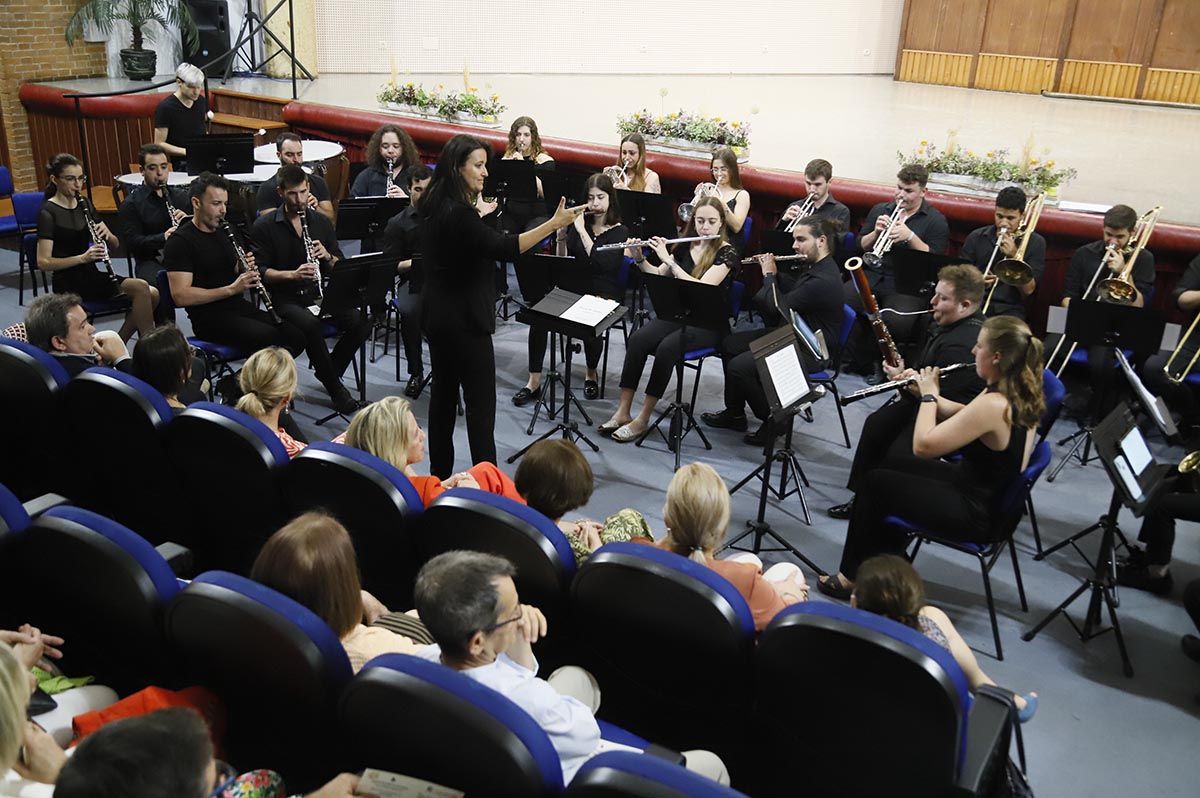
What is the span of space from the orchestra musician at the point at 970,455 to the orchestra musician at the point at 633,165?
3752 millimetres

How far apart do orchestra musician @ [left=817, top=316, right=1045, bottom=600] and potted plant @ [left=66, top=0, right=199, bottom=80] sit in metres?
9.62

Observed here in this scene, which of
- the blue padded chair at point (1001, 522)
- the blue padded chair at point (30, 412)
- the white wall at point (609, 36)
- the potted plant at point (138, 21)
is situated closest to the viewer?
the blue padded chair at point (30, 412)

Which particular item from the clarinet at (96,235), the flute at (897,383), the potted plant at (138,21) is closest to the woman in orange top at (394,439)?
the flute at (897,383)

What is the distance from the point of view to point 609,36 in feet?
50.9

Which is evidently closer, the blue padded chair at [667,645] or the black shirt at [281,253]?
the blue padded chair at [667,645]

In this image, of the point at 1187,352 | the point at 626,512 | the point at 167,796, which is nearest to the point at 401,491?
the point at 626,512

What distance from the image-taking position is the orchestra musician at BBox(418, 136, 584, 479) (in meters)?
3.78

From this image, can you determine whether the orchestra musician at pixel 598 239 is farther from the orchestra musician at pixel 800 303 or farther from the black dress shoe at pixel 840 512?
the black dress shoe at pixel 840 512

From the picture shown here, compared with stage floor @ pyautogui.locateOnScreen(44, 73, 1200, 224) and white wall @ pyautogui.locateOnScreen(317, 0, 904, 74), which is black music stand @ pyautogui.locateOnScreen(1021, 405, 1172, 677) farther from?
white wall @ pyautogui.locateOnScreen(317, 0, 904, 74)

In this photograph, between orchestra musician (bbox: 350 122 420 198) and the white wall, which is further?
the white wall

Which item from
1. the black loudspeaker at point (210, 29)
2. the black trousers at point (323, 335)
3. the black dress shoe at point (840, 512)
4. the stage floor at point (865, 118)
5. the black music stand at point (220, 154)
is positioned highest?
the black loudspeaker at point (210, 29)

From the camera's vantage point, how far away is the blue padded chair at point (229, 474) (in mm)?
2959

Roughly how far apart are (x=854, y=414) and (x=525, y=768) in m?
4.46

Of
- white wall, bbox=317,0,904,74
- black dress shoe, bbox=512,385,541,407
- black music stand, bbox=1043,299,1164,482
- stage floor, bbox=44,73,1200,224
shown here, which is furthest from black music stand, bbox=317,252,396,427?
white wall, bbox=317,0,904,74
